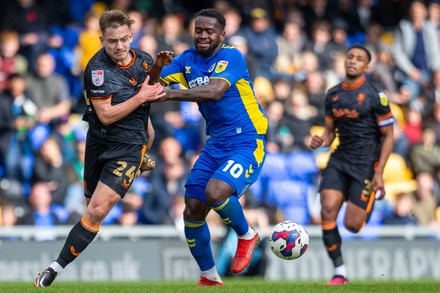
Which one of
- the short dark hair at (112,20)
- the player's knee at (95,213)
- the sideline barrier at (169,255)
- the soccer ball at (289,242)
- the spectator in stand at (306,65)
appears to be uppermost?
the spectator in stand at (306,65)

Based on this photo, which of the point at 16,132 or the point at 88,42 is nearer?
the point at 16,132

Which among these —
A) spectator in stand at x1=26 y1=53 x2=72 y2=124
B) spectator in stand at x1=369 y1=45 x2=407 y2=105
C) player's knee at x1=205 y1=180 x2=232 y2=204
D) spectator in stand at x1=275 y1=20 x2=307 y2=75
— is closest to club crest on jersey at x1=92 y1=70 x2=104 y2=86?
player's knee at x1=205 y1=180 x2=232 y2=204

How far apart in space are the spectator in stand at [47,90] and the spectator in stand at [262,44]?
12.6 ft

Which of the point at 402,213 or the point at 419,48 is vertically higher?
the point at 419,48

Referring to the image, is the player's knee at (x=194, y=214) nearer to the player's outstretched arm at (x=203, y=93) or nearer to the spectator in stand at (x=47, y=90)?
the player's outstretched arm at (x=203, y=93)

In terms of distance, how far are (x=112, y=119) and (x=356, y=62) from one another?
13.5 feet

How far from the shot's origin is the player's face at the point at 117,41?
35.0 ft

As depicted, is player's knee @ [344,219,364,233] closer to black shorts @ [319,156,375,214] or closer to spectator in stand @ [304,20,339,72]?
black shorts @ [319,156,375,214]

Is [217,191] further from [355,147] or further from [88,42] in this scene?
[88,42]

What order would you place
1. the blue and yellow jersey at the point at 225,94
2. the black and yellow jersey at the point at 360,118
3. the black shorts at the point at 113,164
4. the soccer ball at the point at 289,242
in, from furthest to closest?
the black and yellow jersey at the point at 360,118 < the soccer ball at the point at 289,242 < the blue and yellow jersey at the point at 225,94 < the black shorts at the point at 113,164

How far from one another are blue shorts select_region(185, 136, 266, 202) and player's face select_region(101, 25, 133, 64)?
1.52m

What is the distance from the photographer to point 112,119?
10672 mm

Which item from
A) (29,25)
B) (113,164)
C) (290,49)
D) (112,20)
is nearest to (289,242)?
(113,164)

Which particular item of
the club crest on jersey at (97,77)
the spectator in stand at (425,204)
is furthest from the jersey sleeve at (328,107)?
the spectator in stand at (425,204)
